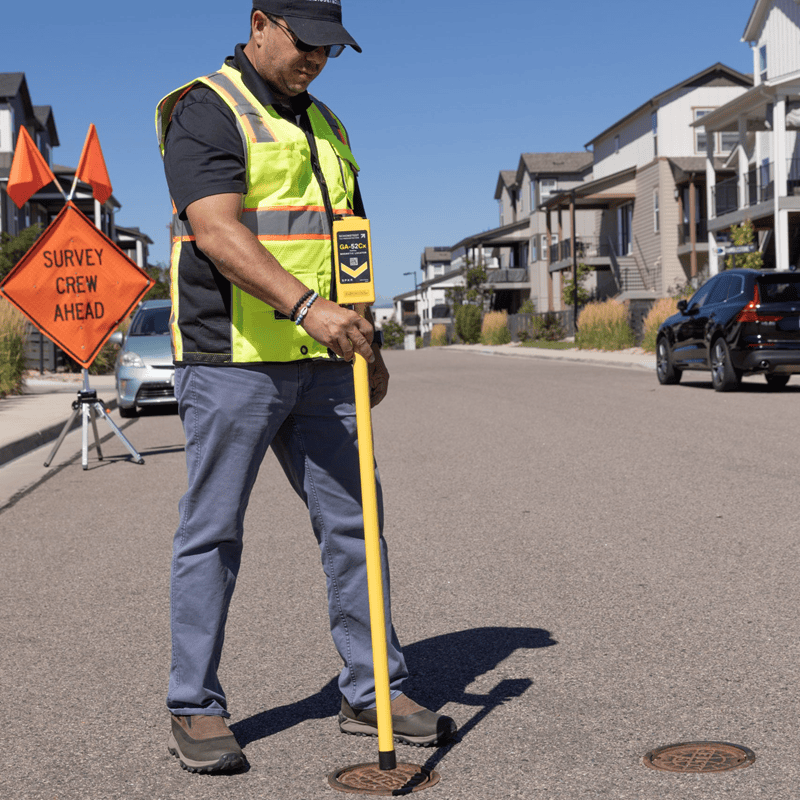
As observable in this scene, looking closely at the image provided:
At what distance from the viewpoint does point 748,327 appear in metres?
15.9

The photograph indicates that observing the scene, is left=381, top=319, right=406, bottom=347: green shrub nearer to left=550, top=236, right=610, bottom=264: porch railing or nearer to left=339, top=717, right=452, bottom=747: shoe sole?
left=550, top=236, right=610, bottom=264: porch railing

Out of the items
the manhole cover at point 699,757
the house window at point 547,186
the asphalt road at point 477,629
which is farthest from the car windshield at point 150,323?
the house window at point 547,186

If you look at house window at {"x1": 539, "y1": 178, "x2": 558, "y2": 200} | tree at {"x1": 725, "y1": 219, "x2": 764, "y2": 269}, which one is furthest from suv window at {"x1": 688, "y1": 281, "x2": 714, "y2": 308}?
house window at {"x1": 539, "y1": 178, "x2": 558, "y2": 200}

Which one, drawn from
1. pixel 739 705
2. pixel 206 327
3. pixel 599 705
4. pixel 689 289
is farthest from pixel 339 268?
pixel 689 289

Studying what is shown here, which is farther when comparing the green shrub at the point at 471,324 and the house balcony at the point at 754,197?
the green shrub at the point at 471,324

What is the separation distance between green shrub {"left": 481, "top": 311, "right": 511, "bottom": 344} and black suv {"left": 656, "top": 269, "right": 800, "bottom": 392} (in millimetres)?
35176

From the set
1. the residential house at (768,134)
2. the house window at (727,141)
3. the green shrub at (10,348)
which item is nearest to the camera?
the green shrub at (10,348)

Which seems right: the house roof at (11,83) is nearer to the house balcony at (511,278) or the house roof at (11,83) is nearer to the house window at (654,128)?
the house window at (654,128)

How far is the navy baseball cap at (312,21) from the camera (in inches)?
119

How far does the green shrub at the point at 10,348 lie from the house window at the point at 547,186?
54.0 m

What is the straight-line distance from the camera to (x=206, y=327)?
3.17 meters

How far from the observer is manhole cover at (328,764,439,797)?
2.99 m

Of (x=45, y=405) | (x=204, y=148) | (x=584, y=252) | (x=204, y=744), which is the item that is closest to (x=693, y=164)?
(x=584, y=252)

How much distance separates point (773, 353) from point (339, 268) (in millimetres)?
13777
